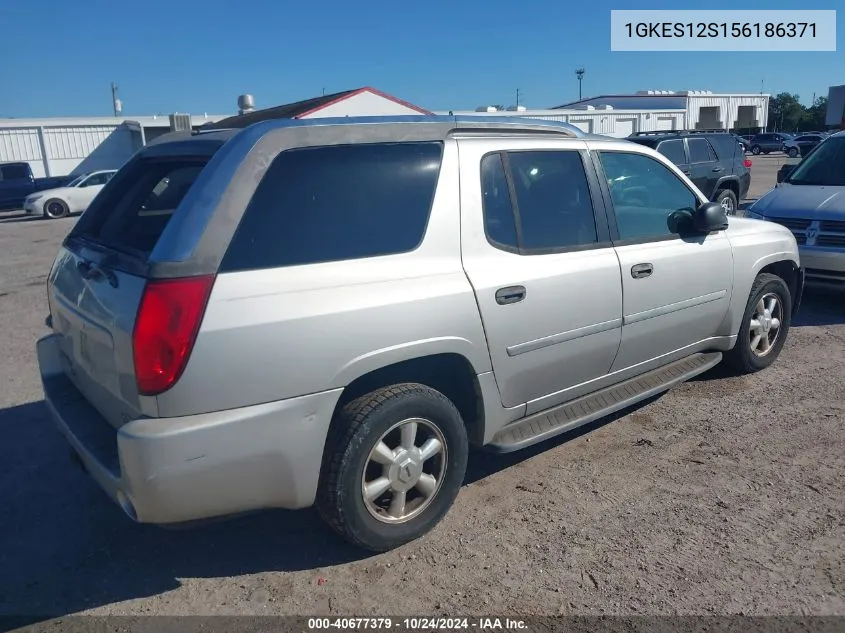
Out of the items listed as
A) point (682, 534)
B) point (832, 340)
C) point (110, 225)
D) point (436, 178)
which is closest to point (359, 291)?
point (436, 178)

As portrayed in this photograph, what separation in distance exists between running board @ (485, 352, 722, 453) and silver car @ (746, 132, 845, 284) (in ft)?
9.43

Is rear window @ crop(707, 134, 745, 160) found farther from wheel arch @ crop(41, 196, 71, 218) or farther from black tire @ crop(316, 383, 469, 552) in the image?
wheel arch @ crop(41, 196, 71, 218)

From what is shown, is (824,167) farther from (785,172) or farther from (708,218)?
(708,218)

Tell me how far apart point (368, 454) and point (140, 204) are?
1622 mm

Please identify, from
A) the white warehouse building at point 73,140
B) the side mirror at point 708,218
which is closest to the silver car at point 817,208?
the side mirror at point 708,218

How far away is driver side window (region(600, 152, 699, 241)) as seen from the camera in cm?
406

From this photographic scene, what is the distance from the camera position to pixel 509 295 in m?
3.27

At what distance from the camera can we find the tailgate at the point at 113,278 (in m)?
2.56

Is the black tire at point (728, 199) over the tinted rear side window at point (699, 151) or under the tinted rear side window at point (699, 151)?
under

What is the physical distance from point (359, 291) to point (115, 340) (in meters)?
0.95

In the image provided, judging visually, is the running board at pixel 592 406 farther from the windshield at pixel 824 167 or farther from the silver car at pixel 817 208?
the windshield at pixel 824 167

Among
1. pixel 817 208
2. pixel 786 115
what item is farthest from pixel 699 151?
pixel 786 115

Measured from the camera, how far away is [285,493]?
2.74m

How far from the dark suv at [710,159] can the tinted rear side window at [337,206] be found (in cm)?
1005
